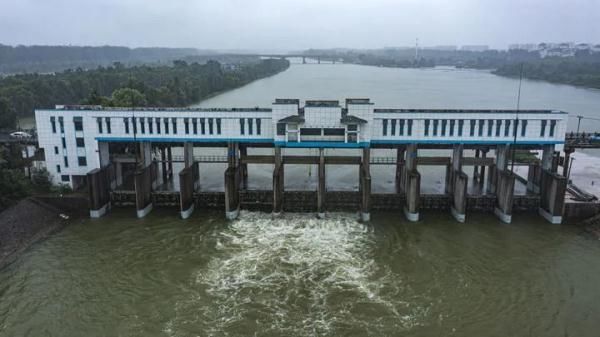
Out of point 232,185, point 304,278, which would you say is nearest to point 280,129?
point 232,185

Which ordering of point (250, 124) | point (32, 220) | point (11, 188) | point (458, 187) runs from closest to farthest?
1. point (32, 220)
2. point (11, 188)
3. point (458, 187)
4. point (250, 124)

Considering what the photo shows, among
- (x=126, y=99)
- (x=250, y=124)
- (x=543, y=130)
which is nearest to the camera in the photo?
(x=543, y=130)

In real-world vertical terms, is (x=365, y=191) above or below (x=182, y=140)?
below

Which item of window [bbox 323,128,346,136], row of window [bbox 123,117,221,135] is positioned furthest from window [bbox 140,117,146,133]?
window [bbox 323,128,346,136]

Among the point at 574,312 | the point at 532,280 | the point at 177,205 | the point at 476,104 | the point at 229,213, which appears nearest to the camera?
the point at 574,312

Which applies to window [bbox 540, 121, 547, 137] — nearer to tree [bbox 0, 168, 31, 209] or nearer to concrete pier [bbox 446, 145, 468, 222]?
concrete pier [bbox 446, 145, 468, 222]

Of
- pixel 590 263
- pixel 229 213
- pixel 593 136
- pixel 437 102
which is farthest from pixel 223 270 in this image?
pixel 437 102

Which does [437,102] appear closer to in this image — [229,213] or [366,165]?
[366,165]

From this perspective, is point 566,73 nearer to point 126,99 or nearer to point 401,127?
point 401,127
